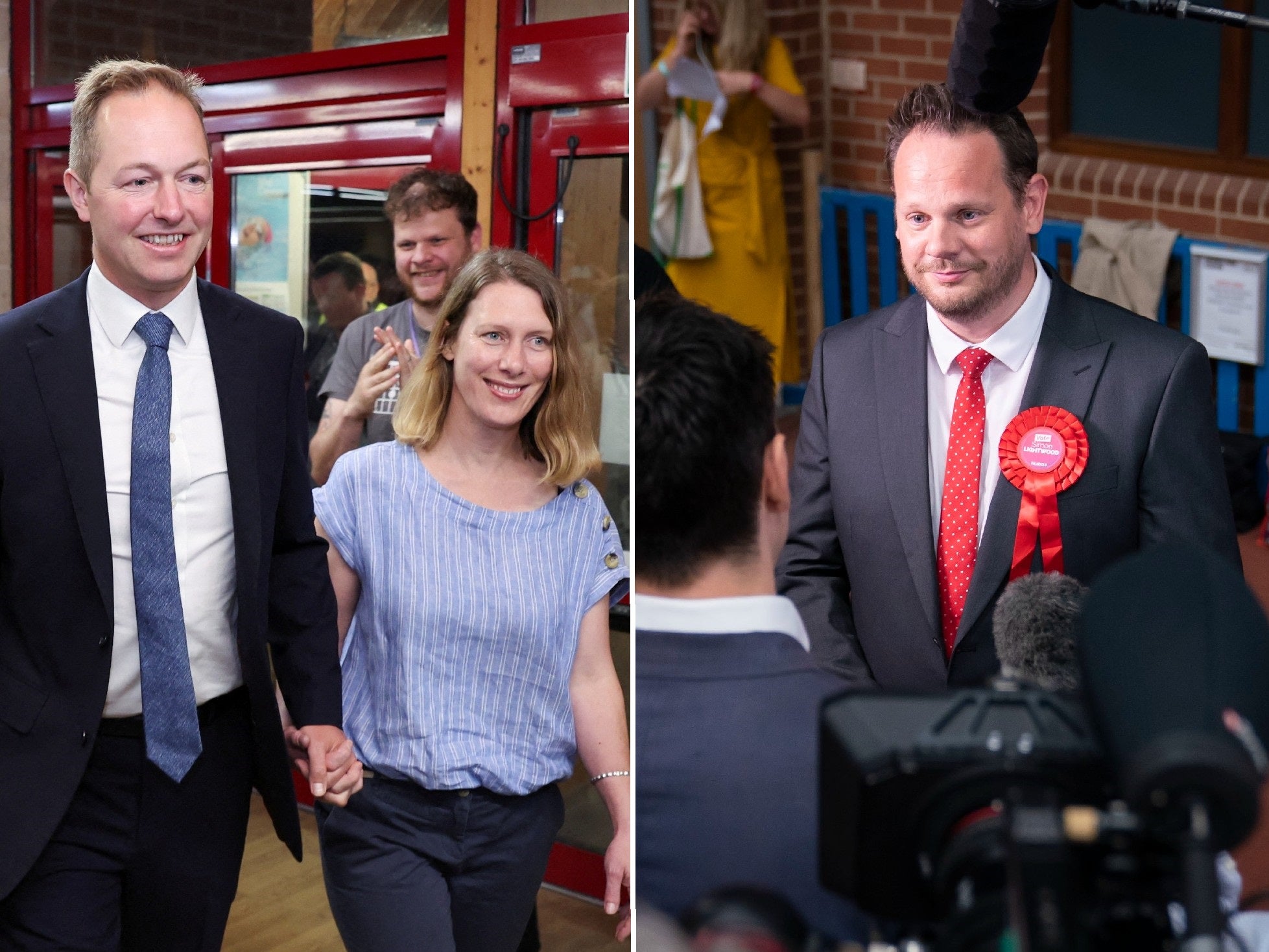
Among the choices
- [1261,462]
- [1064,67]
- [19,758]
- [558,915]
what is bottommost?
[558,915]

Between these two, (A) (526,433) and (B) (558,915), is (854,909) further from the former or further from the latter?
(B) (558,915)

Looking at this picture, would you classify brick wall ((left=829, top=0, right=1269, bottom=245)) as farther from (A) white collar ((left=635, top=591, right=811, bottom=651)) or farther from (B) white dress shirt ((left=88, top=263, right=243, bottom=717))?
(A) white collar ((left=635, top=591, right=811, bottom=651))

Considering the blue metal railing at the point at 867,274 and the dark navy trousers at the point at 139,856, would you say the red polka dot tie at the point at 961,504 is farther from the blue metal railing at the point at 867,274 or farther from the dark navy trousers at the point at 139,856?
the blue metal railing at the point at 867,274

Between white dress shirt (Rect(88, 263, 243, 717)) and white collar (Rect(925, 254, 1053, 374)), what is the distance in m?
0.88

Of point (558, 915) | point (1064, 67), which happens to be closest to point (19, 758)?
point (558, 915)

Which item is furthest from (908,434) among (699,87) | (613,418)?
(613,418)

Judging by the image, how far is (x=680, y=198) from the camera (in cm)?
150

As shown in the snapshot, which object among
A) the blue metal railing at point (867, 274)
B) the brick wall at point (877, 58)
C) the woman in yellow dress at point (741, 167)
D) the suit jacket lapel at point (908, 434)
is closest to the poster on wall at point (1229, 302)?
the blue metal railing at point (867, 274)

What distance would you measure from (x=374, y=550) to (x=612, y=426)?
35.0 inches

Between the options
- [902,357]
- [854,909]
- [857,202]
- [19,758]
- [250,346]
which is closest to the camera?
[854,909]

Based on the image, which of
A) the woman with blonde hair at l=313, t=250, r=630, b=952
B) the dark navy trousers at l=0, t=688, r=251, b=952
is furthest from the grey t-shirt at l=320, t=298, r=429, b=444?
the dark navy trousers at l=0, t=688, r=251, b=952

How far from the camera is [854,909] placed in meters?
0.60

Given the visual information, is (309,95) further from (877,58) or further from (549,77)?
(877,58)

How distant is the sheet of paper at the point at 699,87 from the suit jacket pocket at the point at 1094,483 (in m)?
0.54
